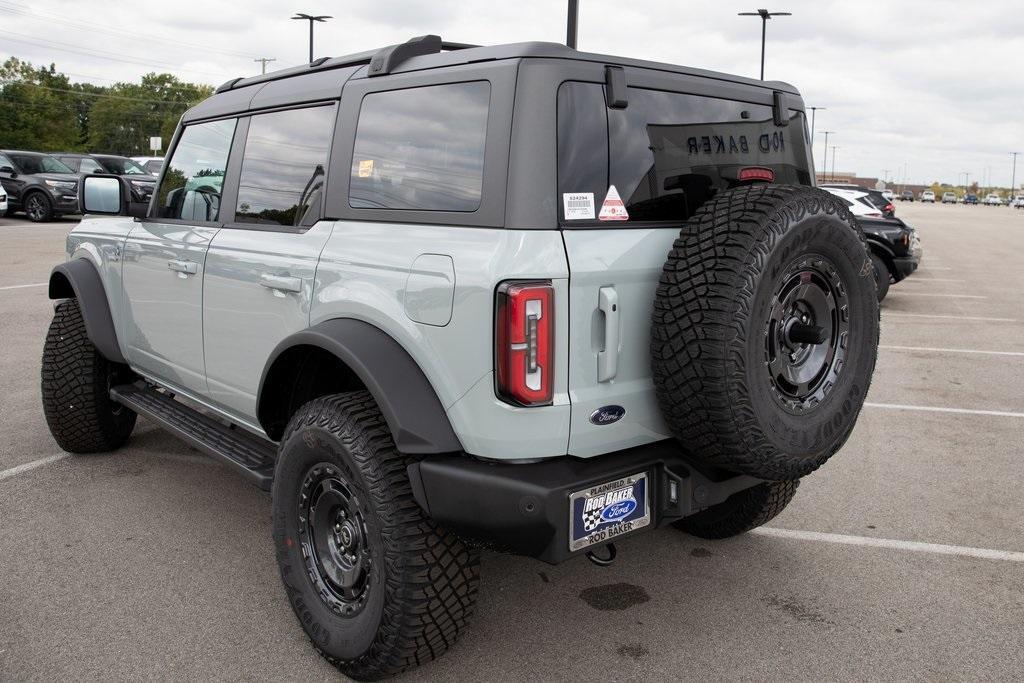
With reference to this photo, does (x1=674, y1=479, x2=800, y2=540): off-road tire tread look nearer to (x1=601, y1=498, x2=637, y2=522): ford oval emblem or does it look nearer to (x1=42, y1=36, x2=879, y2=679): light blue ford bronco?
(x1=42, y1=36, x2=879, y2=679): light blue ford bronco

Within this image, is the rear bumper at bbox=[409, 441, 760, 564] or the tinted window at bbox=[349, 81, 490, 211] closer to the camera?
the rear bumper at bbox=[409, 441, 760, 564]

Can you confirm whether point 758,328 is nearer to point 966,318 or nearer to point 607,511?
point 607,511

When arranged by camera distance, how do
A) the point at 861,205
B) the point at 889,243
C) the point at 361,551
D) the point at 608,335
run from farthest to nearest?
1. the point at 861,205
2. the point at 889,243
3. the point at 361,551
4. the point at 608,335

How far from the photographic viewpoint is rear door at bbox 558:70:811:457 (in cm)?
259

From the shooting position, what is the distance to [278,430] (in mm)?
3518

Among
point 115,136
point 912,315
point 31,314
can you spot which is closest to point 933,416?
point 912,315

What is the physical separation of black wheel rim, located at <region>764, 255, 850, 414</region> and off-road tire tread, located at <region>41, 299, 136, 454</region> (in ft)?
12.2

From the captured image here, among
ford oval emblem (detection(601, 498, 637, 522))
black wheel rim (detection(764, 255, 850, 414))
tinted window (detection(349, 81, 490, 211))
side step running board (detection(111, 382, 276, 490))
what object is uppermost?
tinted window (detection(349, 81, 490, 211))

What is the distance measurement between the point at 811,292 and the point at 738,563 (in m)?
1.49

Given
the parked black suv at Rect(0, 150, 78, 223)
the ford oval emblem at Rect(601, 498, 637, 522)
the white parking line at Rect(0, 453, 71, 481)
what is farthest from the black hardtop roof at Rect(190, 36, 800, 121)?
the parked black suv at Rect(0, 150, 78, 223)

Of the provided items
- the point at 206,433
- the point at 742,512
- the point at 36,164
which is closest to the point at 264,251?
the point at 206,433

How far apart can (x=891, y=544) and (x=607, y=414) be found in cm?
211

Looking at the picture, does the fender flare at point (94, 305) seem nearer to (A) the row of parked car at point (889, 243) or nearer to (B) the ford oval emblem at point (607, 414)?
(B) the ford oval emblem at point (607, 414)

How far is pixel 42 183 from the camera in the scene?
21.2 meters
